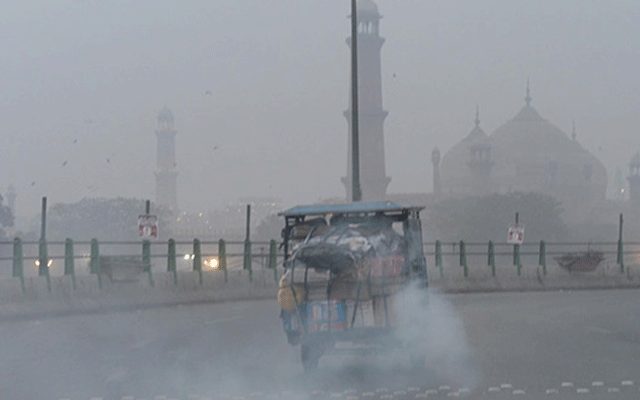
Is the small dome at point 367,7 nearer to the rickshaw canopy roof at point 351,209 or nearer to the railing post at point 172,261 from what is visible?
the railing post at point 172,261

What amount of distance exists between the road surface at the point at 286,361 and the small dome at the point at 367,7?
168160 millimetres

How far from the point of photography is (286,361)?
1587 centimetres

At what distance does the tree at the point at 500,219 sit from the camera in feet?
457

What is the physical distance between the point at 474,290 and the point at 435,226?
11600cm

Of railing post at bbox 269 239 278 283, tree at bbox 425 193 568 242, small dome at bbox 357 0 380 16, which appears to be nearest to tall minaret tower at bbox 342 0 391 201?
small dome at bbox 357 0 380 16

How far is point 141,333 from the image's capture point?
20.1 metres

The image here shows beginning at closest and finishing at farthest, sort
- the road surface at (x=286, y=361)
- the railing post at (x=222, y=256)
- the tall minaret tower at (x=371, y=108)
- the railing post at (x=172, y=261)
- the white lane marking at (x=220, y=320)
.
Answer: the road surface at (x=286, y=361) < the white lane marking at (x=220, y=320) < the railing post at (x=172, y=261) < the railing post at (x=222, y=256) < the tall minaret tower at (x=371, y=108)

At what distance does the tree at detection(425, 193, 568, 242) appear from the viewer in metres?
139

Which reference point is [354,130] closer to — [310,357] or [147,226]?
[147,226]

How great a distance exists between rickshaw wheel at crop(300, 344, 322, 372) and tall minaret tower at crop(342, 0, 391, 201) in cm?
16810

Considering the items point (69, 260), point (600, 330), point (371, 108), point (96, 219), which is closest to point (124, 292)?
point (69, 260)

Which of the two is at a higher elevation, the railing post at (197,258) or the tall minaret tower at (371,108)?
the tall minaret tower at (371,108)

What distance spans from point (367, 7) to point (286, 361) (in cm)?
17934

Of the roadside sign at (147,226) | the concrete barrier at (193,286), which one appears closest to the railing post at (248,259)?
the concrete barrier at (193,286)
